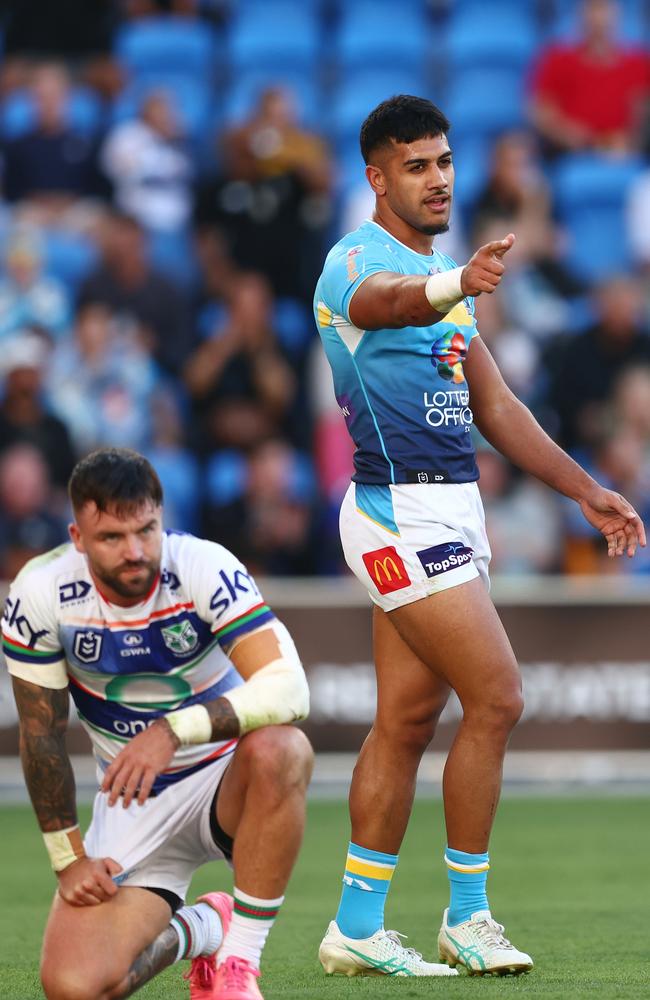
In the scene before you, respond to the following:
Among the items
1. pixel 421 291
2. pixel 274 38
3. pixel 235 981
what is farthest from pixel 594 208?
pixel 235 981

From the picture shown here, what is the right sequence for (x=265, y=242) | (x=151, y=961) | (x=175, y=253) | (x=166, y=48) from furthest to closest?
(x=166, y=48)
(x=175, y=253)
(x=265, y=242)
(x=151, y=961)

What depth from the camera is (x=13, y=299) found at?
38.2 feet

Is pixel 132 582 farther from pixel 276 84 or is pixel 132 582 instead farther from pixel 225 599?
pixel 276 84

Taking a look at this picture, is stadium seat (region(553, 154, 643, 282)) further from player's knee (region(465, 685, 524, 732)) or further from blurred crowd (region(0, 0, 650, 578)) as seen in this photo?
player's knee (region(465, 685, 524, 732))

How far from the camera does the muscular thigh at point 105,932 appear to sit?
4195 mm

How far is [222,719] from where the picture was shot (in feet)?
13.8

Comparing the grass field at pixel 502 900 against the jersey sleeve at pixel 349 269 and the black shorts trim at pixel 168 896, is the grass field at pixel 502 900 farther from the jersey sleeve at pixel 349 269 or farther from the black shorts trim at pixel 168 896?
the jersey sleeve at pixel 349 269

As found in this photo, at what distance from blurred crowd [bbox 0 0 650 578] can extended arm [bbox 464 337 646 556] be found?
542 cm

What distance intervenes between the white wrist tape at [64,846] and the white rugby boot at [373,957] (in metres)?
0.93

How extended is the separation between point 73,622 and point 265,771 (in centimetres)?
66

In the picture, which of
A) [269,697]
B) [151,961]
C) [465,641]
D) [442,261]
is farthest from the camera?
[442,261]

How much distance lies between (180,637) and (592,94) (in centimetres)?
972

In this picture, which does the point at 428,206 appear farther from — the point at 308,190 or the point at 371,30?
the point at 371,30

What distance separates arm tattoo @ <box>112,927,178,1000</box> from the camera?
14.0 ft
